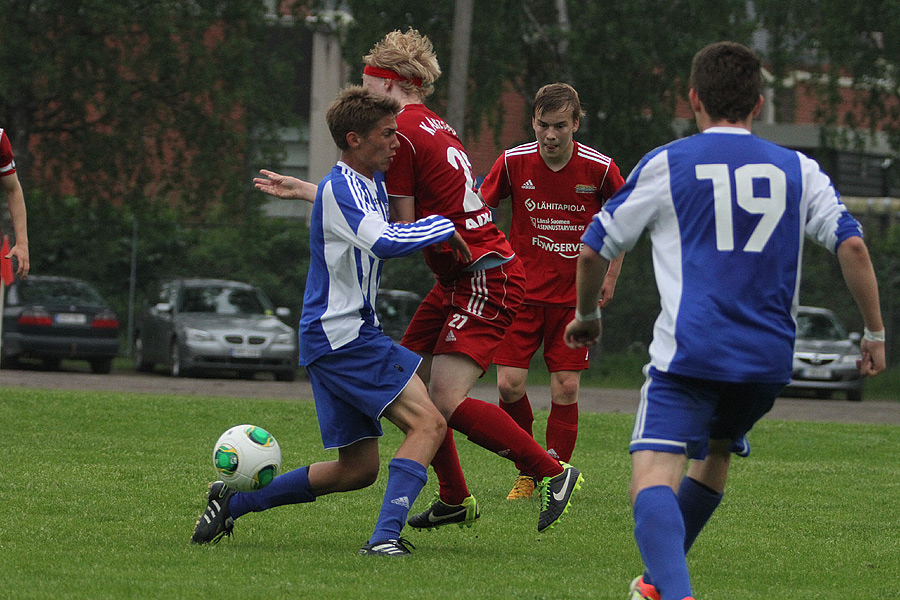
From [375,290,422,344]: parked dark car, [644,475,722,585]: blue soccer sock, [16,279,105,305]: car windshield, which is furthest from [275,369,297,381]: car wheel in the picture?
[644,475,722,585]: blue soccer sock

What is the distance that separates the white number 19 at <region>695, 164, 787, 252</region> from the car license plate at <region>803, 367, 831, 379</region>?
17.4 meters

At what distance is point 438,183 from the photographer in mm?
5715

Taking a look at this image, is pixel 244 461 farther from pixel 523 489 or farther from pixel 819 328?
pixel 819 328

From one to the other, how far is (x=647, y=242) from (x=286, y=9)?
8598 millimetres

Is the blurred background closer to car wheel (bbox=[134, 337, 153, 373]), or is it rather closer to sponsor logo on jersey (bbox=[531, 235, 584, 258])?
car wheel (bbox=[134, 337, 153, 373])

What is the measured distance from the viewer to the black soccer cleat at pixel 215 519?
17.9 ft

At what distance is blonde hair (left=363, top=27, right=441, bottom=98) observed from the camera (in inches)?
227

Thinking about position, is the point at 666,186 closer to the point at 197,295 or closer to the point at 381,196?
the point at 381,196

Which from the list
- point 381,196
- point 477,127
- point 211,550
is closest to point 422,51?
point 381,196

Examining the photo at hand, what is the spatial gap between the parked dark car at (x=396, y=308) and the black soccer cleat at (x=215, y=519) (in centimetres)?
1645

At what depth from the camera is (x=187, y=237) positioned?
78.8ft

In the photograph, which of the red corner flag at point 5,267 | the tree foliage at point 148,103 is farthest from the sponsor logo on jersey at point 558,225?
the tree foliage at point 148,103

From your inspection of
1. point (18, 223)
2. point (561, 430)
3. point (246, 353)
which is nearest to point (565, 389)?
point (561, 430)

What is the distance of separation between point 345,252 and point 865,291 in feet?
6.85
